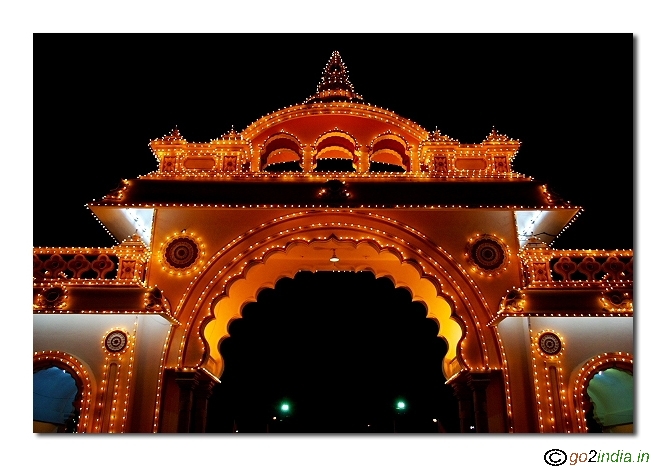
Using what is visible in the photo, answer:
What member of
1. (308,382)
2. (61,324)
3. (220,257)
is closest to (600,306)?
(220,257)

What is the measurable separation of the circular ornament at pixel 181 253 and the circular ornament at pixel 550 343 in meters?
6.16

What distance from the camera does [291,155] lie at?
1315 centimetres

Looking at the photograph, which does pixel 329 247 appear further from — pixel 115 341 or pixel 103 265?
pixel 115 341

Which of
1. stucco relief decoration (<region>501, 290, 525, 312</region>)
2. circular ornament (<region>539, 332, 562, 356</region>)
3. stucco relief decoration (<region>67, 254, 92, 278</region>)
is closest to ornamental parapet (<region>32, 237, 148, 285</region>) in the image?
stucco relief decoration (<region>67, 254, 92, 278</region>)

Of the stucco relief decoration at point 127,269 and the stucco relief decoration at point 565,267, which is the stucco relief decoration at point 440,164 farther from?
the stucco relief decoration at point 127,269

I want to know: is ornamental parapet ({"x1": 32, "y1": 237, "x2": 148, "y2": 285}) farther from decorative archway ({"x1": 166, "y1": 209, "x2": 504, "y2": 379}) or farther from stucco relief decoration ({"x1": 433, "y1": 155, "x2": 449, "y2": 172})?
stucco relief decoration ({"x1": 433, "y1": 155, "x2": 449, "y2": 172})

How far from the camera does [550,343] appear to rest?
9.69 m

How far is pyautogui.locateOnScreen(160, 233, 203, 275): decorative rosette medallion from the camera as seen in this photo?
10.4 m

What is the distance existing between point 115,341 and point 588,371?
307 inches

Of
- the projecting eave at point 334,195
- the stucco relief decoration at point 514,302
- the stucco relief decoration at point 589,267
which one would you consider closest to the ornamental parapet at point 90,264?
the projecting eave at point 334,195

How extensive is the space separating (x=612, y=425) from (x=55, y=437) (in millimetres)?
10375

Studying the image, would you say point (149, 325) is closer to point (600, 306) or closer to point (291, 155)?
point (291, 155)

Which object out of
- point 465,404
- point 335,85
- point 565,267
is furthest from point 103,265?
point 565,267
